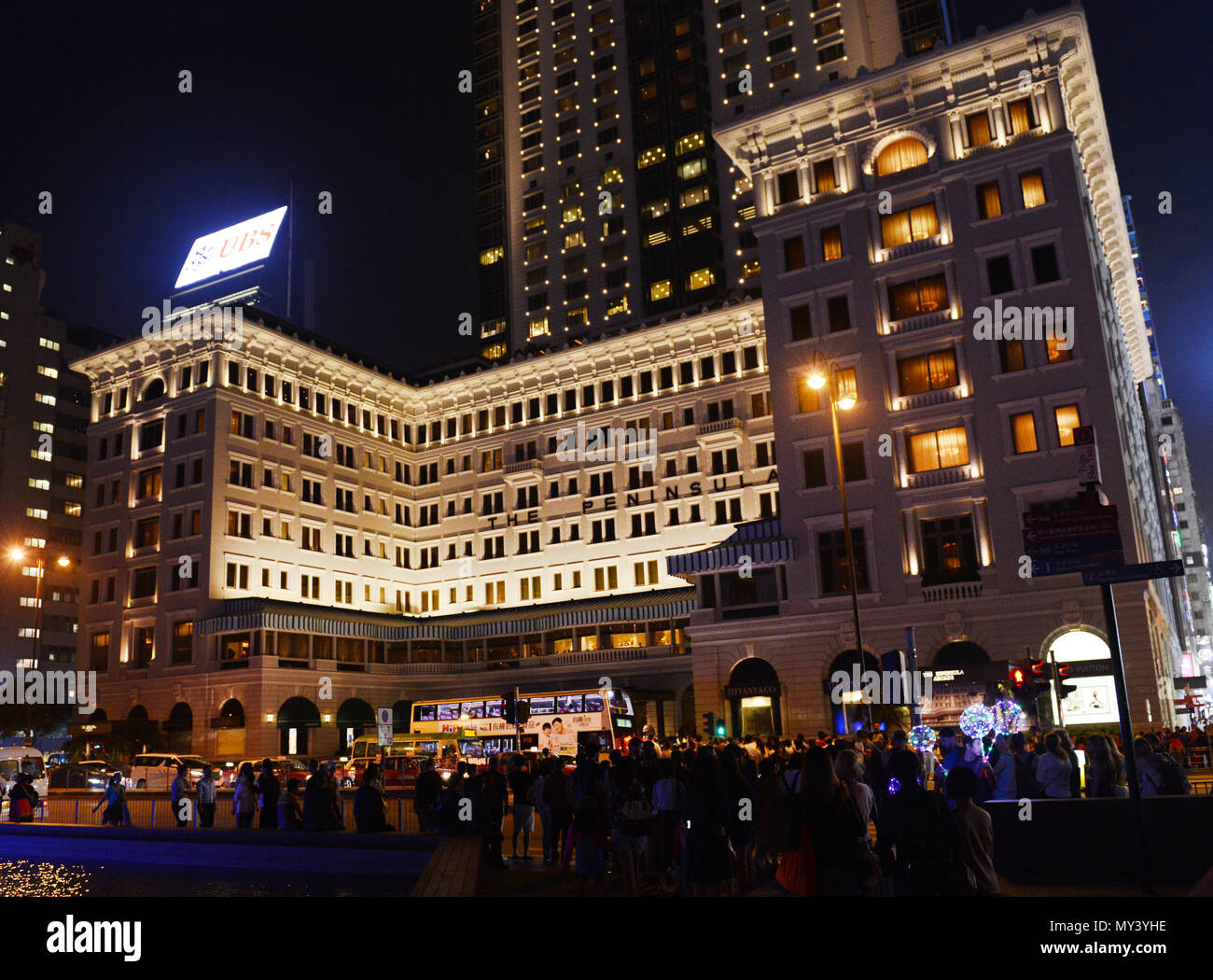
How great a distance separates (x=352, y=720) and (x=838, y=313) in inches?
1594

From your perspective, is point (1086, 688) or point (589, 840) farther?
point (1086, 688)

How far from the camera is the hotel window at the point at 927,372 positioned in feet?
152

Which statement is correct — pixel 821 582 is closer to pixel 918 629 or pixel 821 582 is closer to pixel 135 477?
pixel 918 629

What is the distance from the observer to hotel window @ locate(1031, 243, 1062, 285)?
145 feet

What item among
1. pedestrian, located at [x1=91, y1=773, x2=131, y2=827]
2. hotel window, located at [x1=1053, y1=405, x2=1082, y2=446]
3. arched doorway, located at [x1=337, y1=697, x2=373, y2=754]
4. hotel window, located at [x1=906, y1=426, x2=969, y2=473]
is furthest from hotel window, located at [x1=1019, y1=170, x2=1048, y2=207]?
arched doorway, located at [x1=337, y1=697, x2=373, y2=754]

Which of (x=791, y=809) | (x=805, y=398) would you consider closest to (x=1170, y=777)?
(x=791, y=809)

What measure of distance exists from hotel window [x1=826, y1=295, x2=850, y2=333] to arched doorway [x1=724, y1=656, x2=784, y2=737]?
16.4 meters

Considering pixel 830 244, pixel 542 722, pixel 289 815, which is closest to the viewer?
pixel 289 815

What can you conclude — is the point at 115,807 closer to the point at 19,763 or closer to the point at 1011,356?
the point at 19,763

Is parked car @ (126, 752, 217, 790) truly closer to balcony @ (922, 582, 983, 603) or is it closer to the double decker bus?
the double decker bus

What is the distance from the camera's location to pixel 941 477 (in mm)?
45031

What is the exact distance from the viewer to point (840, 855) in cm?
904

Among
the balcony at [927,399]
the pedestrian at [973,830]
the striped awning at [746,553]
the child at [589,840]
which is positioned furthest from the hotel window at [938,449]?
the pedestrian at [973,830]
